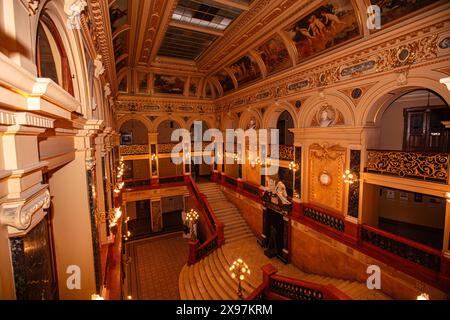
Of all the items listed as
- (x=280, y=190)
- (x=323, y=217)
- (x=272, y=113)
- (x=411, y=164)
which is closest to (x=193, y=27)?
(x=272, y=113)

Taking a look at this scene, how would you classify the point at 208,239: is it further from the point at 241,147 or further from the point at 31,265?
the point at 31,265

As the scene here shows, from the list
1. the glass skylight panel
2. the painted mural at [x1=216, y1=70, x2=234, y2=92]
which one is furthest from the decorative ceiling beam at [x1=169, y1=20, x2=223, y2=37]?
the painted mural at [x1=216, y1=70, x2=234, y2=92]

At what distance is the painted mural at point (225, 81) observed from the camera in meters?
14.3

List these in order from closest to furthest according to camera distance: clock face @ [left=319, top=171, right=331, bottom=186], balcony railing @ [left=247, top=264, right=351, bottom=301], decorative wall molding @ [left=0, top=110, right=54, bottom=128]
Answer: decorative wall molding @ [left=0, top=110, right=54, bottom=128] → balcony railing @ [left=247, top=264, right=351, bottom=301] → clock face @ [left=319, top=171, right=331, bottom=186]

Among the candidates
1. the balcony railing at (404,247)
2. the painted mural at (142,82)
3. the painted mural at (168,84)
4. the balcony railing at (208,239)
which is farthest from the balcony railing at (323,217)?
the painted mural at (142,82)

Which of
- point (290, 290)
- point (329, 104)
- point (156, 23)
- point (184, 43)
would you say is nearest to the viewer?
point (290, 290)

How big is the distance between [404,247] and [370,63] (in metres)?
5.57

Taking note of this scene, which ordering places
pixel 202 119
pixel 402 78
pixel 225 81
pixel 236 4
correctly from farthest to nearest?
pixel 202 119, pixel 225 81, pixel 236 4, pixel 402 78

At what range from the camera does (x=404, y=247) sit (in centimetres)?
613

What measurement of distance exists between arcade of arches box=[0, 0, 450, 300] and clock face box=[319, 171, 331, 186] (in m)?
0.04

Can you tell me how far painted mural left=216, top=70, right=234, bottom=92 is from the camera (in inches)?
564

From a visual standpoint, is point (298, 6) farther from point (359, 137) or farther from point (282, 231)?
point (282, 231)

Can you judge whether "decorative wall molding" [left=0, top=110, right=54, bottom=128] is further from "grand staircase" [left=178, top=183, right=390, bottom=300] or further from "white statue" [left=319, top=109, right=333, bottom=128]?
"white statue" [left=319, top=109, right=333, bottom=128]
